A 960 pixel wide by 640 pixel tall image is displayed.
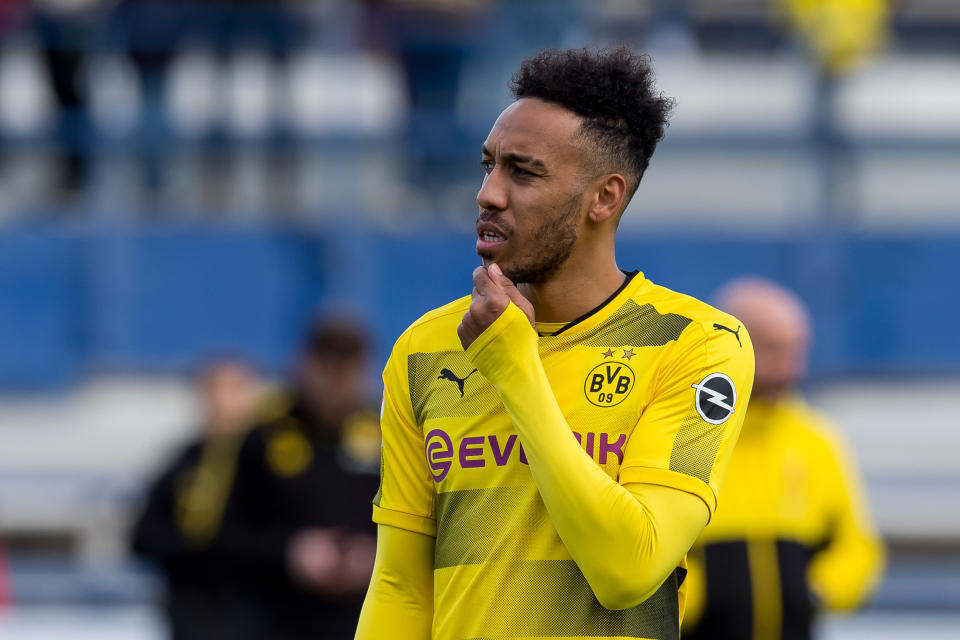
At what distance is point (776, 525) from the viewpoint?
4164mm

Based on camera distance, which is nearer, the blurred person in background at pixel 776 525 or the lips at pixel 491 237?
the lips at pixel 491 237

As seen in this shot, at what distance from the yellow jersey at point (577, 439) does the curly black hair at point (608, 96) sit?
0.73ft

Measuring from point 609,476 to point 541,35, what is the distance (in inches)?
255

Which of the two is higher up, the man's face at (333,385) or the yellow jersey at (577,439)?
the yellow jersey at (577,439)

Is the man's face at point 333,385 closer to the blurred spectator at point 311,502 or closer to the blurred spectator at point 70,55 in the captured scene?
the blurred spectator at point 311,502

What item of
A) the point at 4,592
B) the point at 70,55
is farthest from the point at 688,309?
the point at 70,55

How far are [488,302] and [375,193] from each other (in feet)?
21.0

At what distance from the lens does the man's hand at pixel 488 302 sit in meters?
2.09

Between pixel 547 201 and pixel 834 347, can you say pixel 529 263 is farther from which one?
pixel 834 347

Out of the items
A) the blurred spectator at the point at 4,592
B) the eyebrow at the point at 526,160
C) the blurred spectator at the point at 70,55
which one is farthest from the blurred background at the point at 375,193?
the eyebrow at the point at 526,160

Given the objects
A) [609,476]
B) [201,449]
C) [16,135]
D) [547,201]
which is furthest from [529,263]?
[16,135]

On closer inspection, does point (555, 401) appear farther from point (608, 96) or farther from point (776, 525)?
point (776, 525)

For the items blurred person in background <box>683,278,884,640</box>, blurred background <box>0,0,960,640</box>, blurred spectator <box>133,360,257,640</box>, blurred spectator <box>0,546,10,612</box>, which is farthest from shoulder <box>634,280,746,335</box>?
blurred spectator <box>0,546,10,612</box>

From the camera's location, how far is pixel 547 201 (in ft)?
7.18
